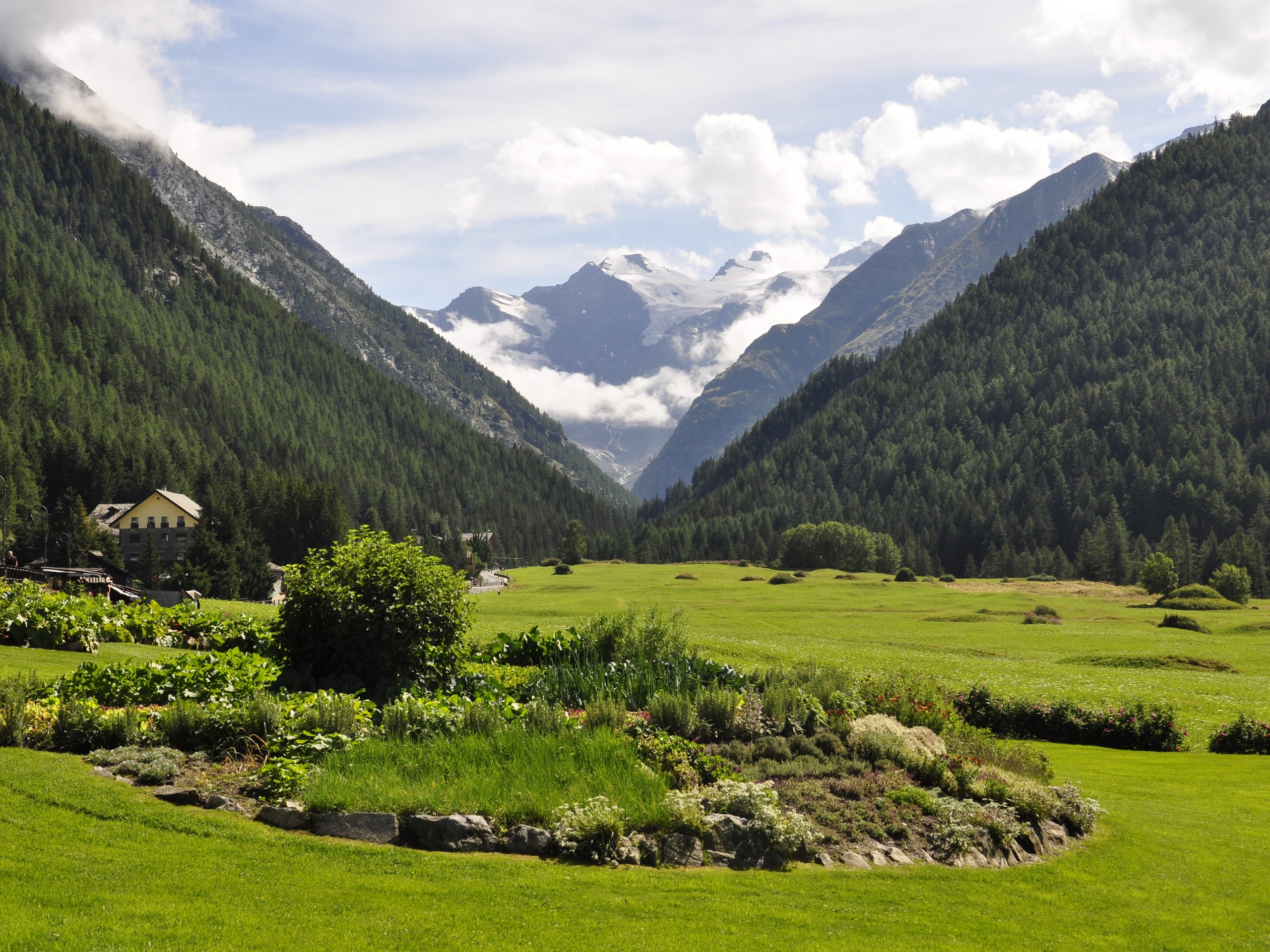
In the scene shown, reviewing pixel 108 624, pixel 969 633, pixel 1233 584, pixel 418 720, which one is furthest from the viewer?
pixel 1233 584

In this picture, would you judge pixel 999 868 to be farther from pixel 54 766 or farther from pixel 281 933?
pixel 54 766

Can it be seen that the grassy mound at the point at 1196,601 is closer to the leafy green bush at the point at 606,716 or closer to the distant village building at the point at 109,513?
the leafy green bush at the point at 606,716

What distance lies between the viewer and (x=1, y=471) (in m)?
141

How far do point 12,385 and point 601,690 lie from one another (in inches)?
8291

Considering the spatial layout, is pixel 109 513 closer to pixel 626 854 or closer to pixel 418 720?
pixel 418 720

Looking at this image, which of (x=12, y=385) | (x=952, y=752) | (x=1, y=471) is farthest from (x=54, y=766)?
(x=12, y=385)

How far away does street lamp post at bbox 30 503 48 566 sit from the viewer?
117 metres

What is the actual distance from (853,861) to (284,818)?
923 centimetres

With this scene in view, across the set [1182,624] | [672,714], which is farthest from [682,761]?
[1182,624]

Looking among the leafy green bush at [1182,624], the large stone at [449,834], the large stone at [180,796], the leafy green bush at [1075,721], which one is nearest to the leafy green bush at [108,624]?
the large stone at [180,796]

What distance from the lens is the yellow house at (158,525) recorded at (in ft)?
481

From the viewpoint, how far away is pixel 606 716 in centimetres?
1856

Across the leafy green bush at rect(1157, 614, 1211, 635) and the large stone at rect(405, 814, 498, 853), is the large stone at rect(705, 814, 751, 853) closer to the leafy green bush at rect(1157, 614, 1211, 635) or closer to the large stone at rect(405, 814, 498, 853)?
the large stone at rect(405, 814, 498, 853)

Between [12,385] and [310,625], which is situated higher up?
[12,385]
